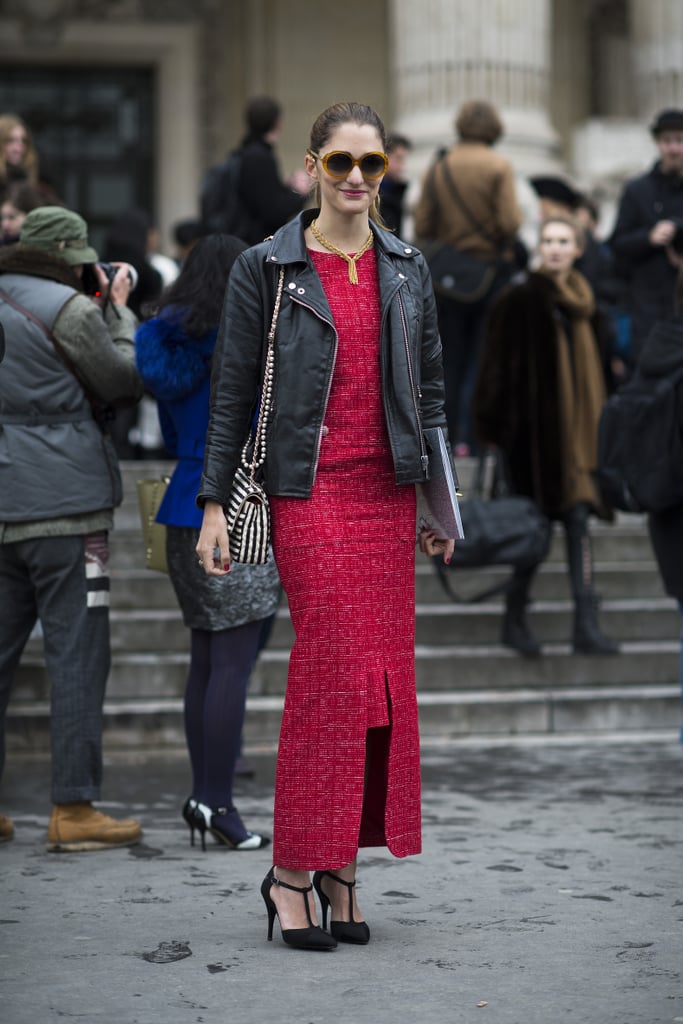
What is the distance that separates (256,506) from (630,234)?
623 cm

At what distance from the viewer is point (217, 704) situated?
5895 millimetres

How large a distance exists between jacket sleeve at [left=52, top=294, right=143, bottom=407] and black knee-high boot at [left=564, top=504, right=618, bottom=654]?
3.21 meters

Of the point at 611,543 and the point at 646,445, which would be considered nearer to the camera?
the point at 646,445

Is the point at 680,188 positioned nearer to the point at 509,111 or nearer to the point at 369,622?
the point at 509,111

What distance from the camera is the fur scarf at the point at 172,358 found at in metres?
5.98

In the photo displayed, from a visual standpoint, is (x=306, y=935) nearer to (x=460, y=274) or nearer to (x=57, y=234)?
(x=57, y=234)

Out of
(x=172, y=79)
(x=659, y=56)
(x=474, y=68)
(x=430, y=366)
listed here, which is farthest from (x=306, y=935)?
(x=172, y=79)

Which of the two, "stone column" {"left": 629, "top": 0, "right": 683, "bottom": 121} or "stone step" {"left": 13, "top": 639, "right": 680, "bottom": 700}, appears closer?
"stone step" {"left": 13, "top": 639, "right": 680, "bottom": 700}

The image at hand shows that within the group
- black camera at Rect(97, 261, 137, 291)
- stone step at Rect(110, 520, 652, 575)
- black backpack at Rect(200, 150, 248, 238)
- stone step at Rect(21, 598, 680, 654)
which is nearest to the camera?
black camera at Rect(97, 261, 137, 291)

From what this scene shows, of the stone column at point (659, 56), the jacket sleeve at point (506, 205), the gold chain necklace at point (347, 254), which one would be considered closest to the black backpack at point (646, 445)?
the gold chain necklace at point (347, 254)

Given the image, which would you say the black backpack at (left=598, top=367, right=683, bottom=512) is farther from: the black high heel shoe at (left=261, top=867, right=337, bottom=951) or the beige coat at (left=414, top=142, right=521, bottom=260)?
the beige coat at (left=414, top=142, right=521, bottom=260)

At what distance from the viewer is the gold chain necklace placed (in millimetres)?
4738

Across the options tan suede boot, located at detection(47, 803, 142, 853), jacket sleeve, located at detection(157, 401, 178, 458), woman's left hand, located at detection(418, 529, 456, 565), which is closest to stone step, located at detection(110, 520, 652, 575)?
jacket sleeve, located at detection(157, 401, 178, 458)

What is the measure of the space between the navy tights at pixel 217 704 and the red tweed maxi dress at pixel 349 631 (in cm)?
119
